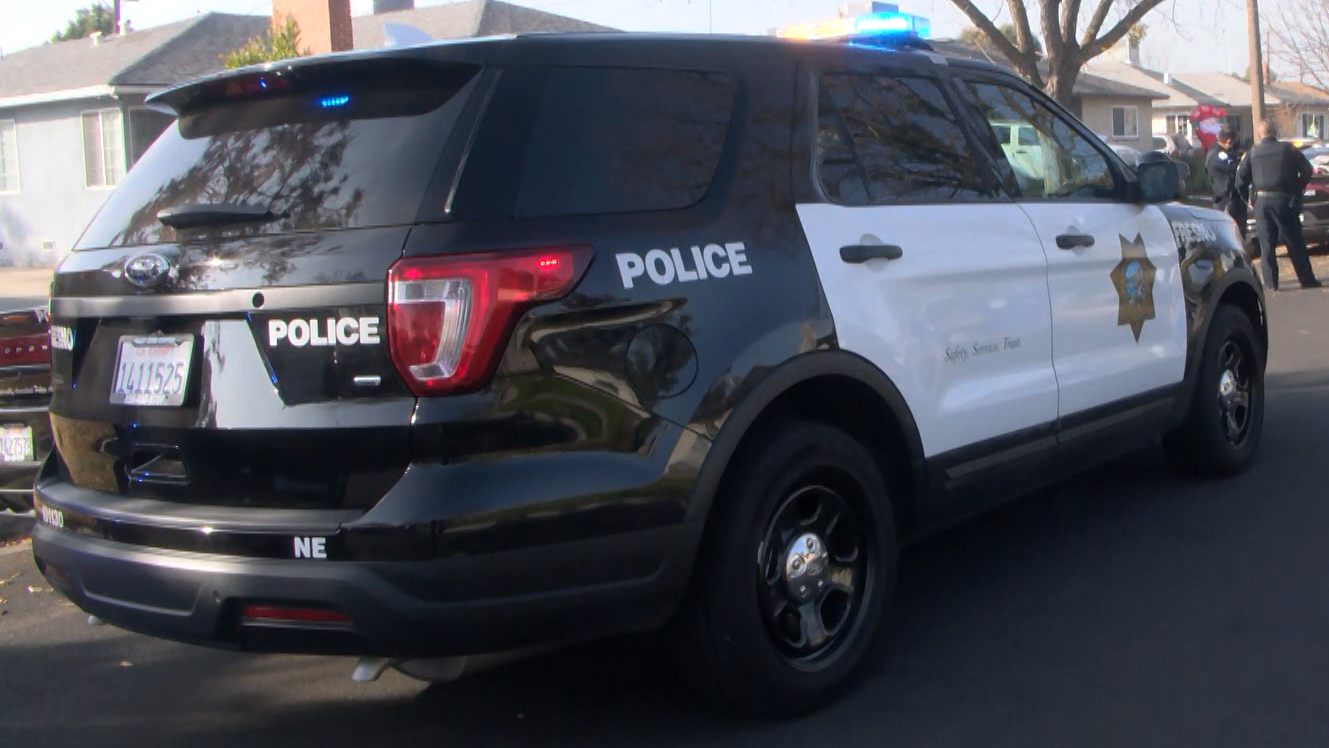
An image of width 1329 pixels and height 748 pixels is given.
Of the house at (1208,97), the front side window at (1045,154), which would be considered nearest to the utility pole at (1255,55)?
the front side window at (1045,154)

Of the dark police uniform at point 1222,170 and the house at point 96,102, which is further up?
the house at point 96,102

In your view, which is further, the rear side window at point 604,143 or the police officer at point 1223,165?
the police officer at point 1223,165

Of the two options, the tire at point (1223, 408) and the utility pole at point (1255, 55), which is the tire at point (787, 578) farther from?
the utility pole at point (1255, 55)

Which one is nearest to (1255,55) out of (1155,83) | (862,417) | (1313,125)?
(862,417)

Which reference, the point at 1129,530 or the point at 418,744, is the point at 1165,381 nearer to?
the point at 1129,530

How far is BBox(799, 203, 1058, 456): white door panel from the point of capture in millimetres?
4109

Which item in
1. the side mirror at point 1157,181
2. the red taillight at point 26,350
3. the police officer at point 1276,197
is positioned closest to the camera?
the side mirror at point 1157,181

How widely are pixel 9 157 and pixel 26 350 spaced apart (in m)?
23.3

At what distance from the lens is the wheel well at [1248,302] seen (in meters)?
6.48

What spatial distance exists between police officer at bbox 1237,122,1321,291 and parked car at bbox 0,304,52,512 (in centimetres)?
1209

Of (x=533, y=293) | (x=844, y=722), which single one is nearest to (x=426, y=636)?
(x=533, y=293)

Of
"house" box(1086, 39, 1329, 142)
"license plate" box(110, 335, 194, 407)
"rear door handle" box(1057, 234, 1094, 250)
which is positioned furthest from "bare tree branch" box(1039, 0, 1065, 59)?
"house" box(1086, 39, 1329, 142)

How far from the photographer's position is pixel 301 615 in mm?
3246

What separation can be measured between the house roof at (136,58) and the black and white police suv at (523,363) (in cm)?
2111
